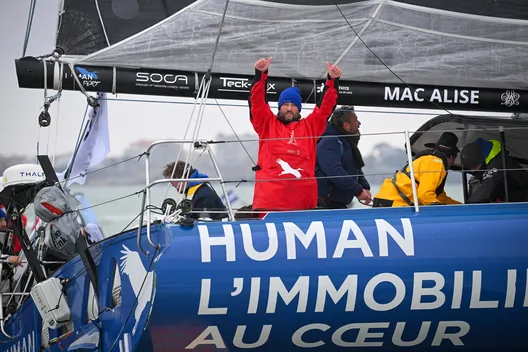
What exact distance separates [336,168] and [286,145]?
18.5 inches

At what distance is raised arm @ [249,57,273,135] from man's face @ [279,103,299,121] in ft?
0.27

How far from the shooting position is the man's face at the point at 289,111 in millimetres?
5121

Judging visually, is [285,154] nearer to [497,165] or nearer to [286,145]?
[286,145]

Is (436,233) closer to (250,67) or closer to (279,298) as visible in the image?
(279,298)

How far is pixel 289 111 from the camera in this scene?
5.12 metres

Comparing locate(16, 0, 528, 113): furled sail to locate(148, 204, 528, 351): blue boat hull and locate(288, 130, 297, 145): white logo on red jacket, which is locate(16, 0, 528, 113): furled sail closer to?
locate(288, 130, 297, 145): white logo on red jacket

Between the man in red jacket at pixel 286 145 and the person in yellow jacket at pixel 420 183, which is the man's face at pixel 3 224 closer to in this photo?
the man in red jacket at pixel 286 145

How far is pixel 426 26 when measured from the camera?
5.79 meters

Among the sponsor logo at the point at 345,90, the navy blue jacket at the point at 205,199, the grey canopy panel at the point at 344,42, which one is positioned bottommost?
the navy blue jacket at the point at 205,199

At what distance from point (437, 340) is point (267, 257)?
3.02 ft

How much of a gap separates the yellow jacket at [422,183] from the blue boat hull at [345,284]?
0.38 metres

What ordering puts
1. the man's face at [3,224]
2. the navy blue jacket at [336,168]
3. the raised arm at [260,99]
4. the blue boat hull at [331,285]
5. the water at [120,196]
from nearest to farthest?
the blue boat hull at [331,285]
the raised arm at [260,99]
the navy blue jacket at [336,168]
the man's face at [3,224]
the water at [120,196]

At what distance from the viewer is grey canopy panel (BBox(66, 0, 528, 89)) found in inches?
221

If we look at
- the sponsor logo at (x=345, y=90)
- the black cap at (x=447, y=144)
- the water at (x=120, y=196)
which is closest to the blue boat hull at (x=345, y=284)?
the black cap at (x=447, y=144)
